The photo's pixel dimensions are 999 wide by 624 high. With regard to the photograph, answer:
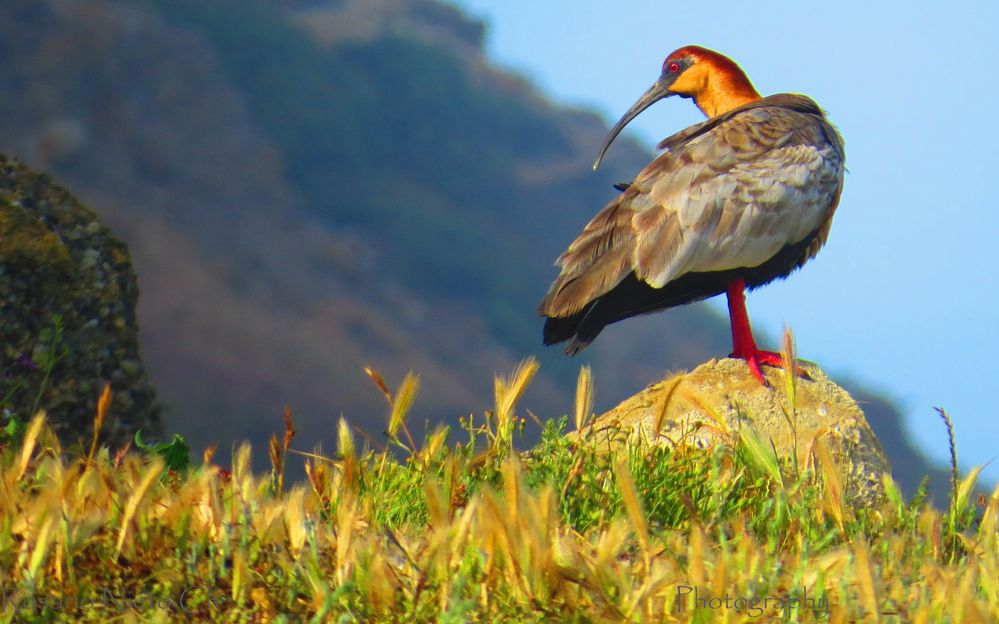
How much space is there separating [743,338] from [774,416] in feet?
1.80

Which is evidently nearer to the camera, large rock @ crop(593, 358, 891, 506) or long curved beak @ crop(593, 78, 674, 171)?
large rock @ crop(593, 358, 891, 506)

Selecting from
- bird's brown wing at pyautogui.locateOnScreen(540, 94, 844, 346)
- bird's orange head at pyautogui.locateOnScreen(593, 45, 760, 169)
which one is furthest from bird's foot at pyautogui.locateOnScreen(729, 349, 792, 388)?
bird's orange head at pyautogui.locateOnScreen(593, 45, 760, 169)

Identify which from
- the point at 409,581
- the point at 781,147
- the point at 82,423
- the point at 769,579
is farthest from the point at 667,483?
the point at 82,423

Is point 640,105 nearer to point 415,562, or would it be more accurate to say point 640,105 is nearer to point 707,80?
point 707,80

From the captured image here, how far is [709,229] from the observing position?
5.82 meters

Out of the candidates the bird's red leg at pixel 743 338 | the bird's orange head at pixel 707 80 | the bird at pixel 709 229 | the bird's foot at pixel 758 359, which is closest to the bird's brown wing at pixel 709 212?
the bird at pixel 709 229

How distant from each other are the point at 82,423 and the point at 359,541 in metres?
3.27

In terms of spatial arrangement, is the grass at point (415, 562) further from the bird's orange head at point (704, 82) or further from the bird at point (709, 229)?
the bird's orange head at point (704, 82)

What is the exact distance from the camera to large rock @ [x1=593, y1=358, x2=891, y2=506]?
5031 millimetres

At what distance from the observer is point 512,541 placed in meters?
2.56

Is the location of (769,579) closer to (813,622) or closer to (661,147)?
(813,622)

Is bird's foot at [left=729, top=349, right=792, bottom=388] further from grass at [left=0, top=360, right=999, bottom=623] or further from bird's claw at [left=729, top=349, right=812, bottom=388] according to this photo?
grass at [left=0, top=360, right=999, bottom=623]

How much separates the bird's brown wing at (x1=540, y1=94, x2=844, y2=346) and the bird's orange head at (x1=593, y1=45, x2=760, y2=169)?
2.77ft

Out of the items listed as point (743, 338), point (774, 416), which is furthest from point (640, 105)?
point (774, 416)
